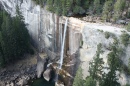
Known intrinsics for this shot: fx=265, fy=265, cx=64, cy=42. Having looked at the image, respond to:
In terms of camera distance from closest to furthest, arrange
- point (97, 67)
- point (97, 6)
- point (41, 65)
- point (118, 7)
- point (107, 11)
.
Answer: point (97, 67), point (118, 7), point (107, 11), point (97, 6), point (41, 65)

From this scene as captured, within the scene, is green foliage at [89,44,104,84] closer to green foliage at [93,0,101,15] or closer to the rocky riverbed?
green foliage at [93,0,101,15]

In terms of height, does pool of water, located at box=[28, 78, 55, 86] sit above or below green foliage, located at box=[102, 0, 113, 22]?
below

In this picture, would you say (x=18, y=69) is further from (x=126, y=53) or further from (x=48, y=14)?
(x=126, y=53)

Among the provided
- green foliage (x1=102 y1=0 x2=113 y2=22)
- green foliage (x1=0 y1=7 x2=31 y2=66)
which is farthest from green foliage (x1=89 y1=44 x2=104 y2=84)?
green foliage (x1=0 y1=7 x2=31 y2=66)

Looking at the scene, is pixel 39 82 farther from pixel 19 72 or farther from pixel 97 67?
pixel 97 67

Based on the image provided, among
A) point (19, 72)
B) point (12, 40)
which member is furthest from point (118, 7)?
point (19, 72)

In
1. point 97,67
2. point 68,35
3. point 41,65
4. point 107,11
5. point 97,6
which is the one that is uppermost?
point 97,6

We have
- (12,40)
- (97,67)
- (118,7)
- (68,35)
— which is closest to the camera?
(97,67)

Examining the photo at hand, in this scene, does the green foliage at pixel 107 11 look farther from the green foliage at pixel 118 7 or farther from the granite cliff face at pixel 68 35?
the granite cliff face at pixel 68 35
